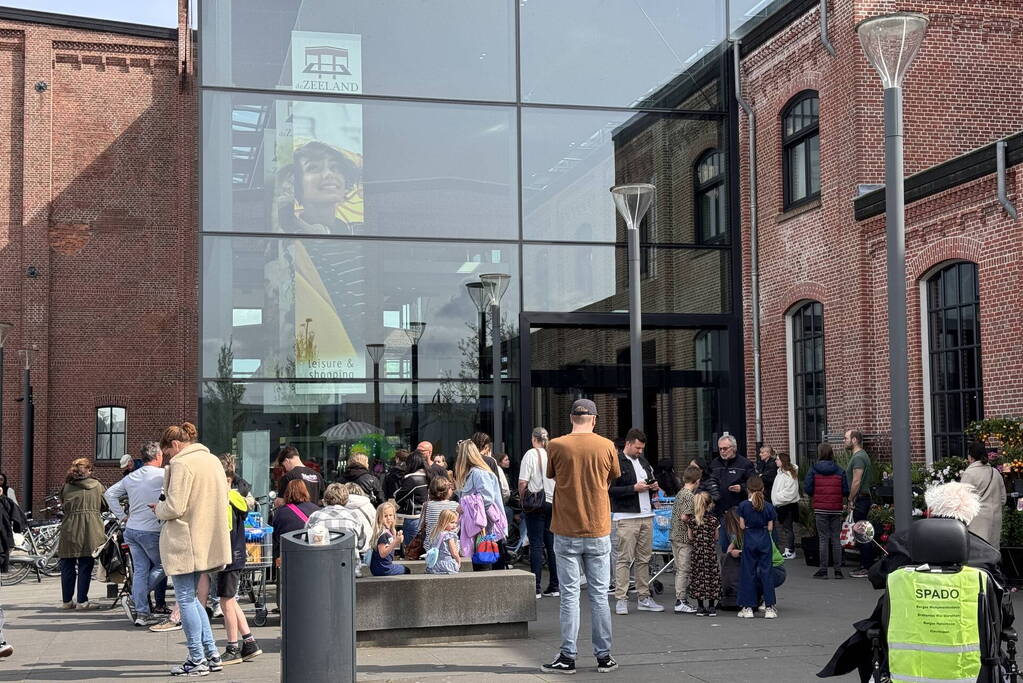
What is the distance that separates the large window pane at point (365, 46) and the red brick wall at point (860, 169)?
4.98m

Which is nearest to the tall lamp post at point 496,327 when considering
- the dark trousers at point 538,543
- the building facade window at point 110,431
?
the dark trousers at point 538,543

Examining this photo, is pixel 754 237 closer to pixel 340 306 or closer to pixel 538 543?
pixel 340 306

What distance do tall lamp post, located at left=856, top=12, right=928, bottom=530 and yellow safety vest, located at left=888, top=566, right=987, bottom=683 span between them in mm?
4272

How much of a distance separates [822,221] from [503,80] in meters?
6.17

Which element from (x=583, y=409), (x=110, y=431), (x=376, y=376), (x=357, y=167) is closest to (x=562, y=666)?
(x=583, y=409)

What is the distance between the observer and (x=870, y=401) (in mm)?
17531

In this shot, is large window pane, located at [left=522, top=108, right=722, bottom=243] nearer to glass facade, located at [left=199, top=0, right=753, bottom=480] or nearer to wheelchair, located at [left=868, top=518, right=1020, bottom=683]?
glass facade, located at [left=199, top=0, right=753, bottom=480]

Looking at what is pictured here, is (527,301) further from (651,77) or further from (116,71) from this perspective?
(116,71)

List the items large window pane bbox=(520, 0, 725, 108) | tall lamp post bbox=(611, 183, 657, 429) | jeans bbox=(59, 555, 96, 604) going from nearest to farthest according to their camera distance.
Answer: jeans bbox=(59, 555, 96, 604) < tall lamp post bbox=(611, 183, 657, 429) < large window pane bbox=(520, 0, 725, 108)

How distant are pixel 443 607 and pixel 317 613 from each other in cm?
265

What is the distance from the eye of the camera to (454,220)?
20656 millimetres

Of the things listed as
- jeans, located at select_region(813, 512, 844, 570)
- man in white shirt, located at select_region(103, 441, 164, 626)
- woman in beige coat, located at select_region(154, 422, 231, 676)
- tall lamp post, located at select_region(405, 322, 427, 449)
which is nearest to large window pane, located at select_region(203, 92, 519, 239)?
tall lamp post, located at select_region(405, 322, 427, 449)

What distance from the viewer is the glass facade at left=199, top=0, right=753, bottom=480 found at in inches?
776

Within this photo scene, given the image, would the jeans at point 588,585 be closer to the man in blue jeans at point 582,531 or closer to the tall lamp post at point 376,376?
the man in blue jeans at point 582,531
